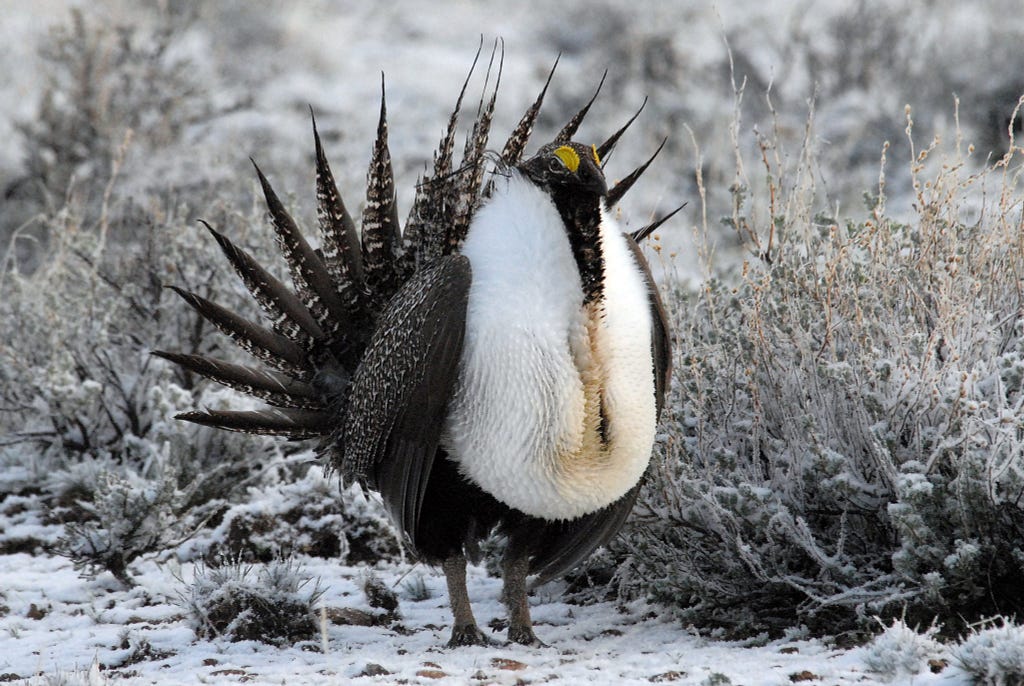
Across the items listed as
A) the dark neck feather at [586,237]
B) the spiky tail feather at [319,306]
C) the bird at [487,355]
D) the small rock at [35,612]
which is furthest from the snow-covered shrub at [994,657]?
the small rock at [35,612]

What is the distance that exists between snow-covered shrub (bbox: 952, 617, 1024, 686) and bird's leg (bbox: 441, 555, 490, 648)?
45.8 inches

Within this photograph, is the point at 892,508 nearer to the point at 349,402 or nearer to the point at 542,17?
the point at 349,402

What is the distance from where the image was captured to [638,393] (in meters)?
2.55

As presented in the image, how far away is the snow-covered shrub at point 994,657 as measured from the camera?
75.0 inches

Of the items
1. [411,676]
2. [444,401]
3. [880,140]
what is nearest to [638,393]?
[444,401]

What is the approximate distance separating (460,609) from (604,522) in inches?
16.4

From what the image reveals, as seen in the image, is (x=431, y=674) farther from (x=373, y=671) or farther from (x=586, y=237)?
(x=586, y=237)

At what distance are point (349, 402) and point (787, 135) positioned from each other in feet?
24.7

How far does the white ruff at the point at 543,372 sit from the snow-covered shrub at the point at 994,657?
2.69 feet

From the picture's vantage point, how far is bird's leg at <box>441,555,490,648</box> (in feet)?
9.06

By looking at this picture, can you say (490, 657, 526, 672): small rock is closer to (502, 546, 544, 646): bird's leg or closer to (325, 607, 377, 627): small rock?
(502, 546, 544, 646): bird's leg

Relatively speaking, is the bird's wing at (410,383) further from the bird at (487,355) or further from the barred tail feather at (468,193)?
the barred tail feather at (468,193)

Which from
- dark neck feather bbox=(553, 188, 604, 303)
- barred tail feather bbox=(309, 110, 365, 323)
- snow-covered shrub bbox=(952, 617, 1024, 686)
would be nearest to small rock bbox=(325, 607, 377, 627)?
barred tail feather bbox=(309, 110, 365, 323)

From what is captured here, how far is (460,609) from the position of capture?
2801mm
